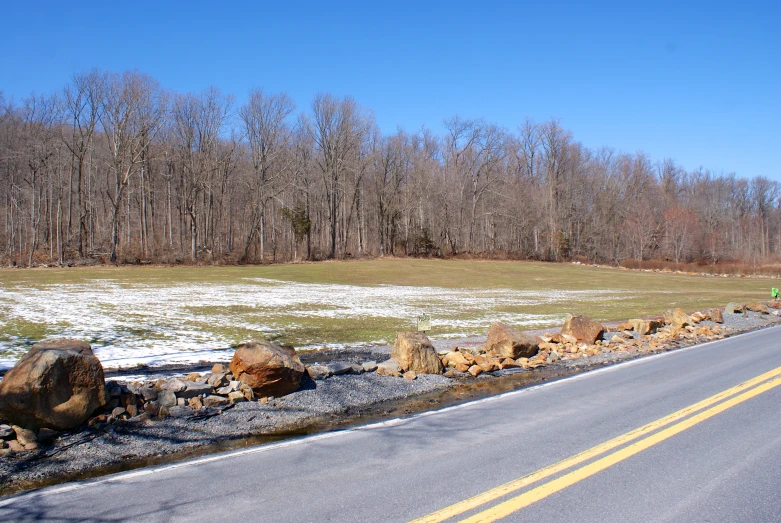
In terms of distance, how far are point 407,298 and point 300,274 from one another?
1840cm

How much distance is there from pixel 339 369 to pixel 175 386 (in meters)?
2.86

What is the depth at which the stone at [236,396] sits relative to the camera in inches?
308

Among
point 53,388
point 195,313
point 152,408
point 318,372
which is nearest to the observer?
point 53,388

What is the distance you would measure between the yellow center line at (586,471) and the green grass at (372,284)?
29.5 feet

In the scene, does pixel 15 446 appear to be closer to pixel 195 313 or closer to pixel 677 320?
pixel 195 313

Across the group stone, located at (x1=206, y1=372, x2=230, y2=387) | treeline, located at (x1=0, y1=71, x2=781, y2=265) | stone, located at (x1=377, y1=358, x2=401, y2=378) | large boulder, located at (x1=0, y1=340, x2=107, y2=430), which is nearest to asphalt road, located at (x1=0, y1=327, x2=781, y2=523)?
large boulder, located at (x1=0, y1=340, x2=107, y2=430)

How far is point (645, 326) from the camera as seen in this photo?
15523mm

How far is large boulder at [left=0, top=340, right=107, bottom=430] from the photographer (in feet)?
20.0

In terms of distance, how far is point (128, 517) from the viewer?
4.10 meters

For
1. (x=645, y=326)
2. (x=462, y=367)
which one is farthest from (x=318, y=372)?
(x=645, y=326)

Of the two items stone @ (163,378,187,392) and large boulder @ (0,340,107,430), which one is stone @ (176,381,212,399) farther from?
large boulder @ (0,340,107,430)

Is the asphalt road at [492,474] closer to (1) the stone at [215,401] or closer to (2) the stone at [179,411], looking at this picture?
(2) the stone at [179,411]

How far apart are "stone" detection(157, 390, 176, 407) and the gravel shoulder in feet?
1.06

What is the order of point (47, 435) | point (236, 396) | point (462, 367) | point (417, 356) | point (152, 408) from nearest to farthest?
1. point (47, 435)
2. point (152, 408)
3. point (236, 396)
4. point (417, 356)
5. point (462, 367)
